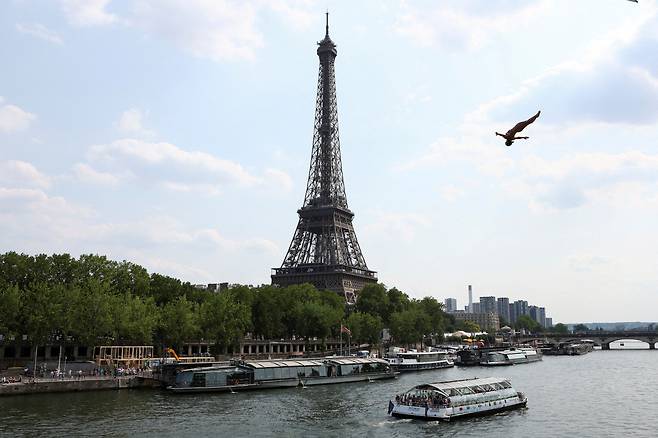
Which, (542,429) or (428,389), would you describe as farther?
(428,389)

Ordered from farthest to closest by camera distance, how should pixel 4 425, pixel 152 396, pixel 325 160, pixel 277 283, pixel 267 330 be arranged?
1. pixel 325 160
2. pixel 277 283
3. pixel 267 330
4. pixel 152 396
5. pixel 4 425

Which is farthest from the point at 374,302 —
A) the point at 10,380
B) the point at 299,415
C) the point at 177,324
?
the point at 299,415

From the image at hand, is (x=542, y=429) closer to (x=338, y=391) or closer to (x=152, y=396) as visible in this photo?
(x=338, y=391)

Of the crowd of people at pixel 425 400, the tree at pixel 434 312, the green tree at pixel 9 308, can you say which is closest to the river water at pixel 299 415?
the crowd of people at pixel 425 400

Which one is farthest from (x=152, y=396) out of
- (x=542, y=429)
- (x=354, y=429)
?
(x=542, y=429)

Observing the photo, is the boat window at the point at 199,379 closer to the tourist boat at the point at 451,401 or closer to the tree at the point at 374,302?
the tourist boat at the point at 451,401

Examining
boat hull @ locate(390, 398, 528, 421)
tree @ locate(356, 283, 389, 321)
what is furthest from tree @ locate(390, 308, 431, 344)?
boat hull @ locate(390, 398, 528, 421)

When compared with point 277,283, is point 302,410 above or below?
below
